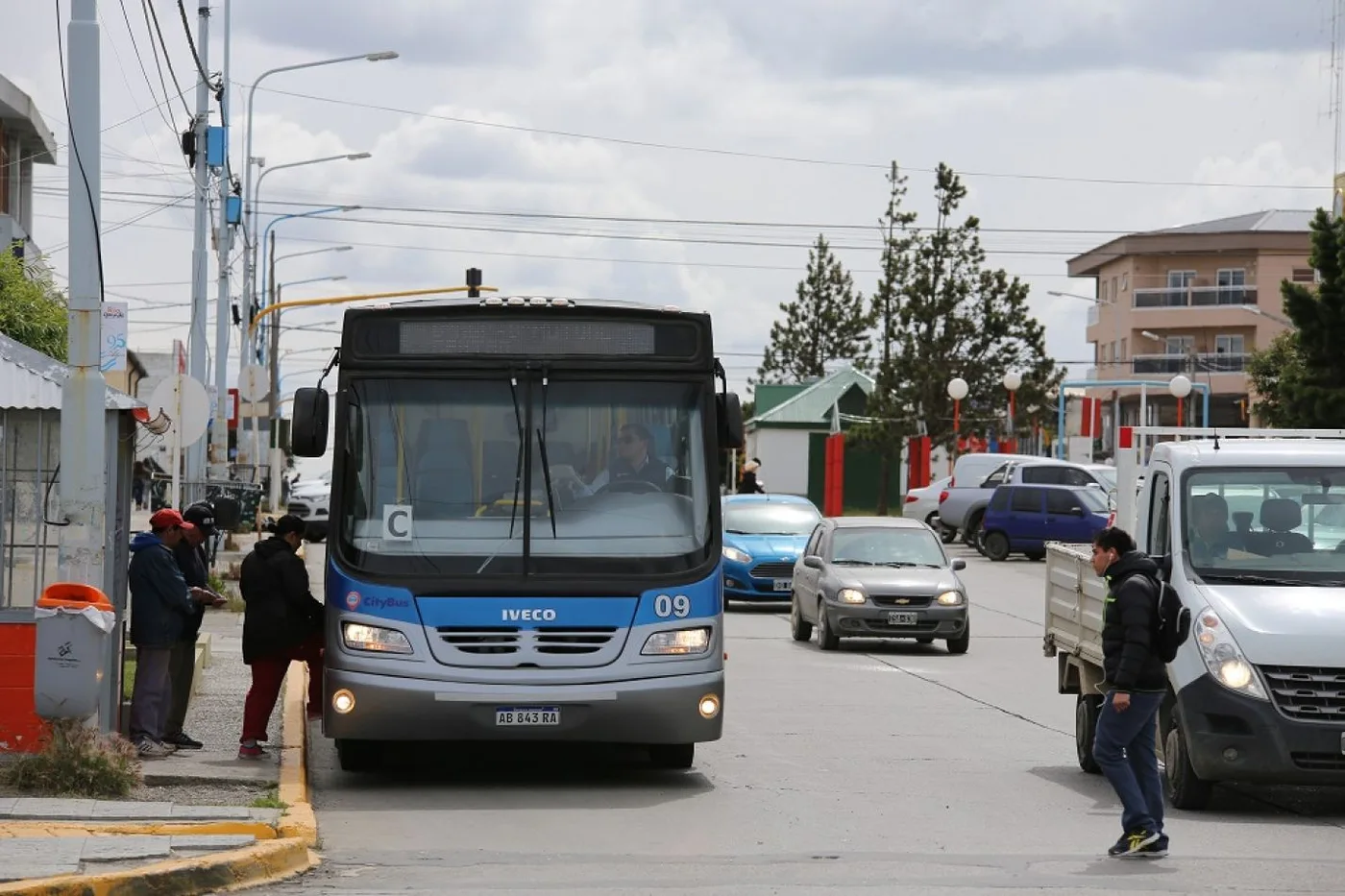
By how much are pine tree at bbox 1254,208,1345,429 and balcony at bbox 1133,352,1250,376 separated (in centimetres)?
4706

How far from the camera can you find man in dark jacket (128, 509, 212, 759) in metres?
13.4

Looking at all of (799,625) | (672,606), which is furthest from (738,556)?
(672,606)

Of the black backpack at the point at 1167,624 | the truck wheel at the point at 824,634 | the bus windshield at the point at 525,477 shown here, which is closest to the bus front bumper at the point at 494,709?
the bus windshield at the point at 525,477

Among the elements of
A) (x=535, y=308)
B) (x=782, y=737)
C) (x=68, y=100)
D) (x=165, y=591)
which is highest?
(x=68, y=100)

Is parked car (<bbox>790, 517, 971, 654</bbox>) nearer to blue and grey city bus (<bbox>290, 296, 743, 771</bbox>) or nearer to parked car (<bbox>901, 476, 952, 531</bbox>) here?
blue and grey city bus (<bbox>290, 296, 743, 771</bbox>)

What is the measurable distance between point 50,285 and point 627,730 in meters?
23.1

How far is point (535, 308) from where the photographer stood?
13.4m

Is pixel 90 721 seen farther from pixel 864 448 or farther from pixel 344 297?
pixel 864 448

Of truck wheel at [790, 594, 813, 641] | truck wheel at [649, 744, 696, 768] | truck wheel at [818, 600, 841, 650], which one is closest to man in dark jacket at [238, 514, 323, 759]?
truck wheel at [649, 744, 696, 768]

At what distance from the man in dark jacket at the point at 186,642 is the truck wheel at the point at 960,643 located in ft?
42.5

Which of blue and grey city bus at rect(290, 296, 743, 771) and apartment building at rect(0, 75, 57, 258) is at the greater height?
apartment building at rect(0, 75, 57, 258)

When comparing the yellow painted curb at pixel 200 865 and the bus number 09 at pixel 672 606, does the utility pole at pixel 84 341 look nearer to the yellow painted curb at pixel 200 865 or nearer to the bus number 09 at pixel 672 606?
the yellow painted curb at pixel 200 865

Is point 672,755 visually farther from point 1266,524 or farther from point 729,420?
point 1266,524

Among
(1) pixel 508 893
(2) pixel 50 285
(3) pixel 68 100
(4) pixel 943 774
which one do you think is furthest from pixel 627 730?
(2) pixel 50 285
